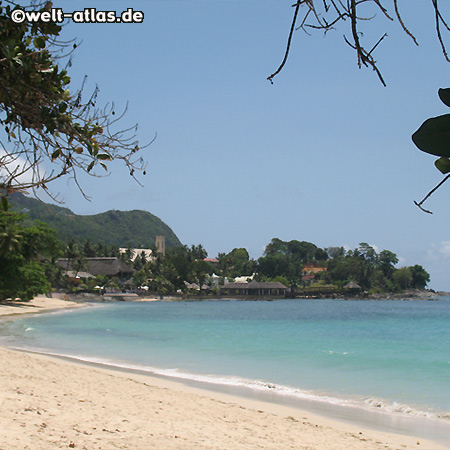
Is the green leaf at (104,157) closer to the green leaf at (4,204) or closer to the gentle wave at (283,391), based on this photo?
the green leaf at (4,204)

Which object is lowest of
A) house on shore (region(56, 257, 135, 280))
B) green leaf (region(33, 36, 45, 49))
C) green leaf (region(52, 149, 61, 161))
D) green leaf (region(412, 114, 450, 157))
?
house on shore (region(56, 257, 135, 280))

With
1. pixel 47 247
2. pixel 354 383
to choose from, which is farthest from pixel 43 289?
pixel 354 383

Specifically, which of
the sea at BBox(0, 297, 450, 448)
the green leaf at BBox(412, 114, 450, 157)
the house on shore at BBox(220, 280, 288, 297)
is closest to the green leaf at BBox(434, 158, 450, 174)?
the green leaf at BBox(412, 114, 450, 157)

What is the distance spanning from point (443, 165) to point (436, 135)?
0.06 metres

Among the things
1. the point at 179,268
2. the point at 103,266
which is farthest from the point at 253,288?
the point at 103,266

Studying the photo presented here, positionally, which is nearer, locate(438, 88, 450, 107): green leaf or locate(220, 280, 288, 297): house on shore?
locate(438, 88, 450, 107): green leaf

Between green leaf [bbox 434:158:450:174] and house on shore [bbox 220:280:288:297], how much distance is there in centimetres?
8567

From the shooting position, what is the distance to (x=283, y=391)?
33.1ft

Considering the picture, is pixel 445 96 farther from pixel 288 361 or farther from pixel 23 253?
pixel 23 253

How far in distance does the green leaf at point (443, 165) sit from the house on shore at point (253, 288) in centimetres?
8567

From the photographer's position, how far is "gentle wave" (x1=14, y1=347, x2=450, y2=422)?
344 inches

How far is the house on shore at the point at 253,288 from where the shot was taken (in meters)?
86.2

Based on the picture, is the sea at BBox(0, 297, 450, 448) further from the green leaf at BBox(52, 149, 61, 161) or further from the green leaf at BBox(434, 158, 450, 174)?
the green leaf at BBox(434, 158, 450, 174)

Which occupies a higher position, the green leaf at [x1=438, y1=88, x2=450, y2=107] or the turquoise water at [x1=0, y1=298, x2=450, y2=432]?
the green leaf at [x1=438, y1=88, x2=450, y2=107]
